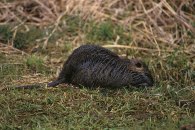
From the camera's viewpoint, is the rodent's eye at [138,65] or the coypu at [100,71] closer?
the coypu at [100,71]

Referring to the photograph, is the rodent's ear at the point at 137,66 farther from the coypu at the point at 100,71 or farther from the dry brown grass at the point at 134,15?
the dry brown grass at the point at 134,15

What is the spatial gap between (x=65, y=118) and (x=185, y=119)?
3.77 ft

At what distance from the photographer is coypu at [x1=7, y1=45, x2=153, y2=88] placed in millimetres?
5637

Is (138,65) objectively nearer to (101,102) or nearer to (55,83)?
(101,102)

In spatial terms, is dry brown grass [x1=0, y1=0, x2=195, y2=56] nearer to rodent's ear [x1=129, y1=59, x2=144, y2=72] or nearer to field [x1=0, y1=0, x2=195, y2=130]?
field [x1=0, y1=0, x2=195, y2=130]

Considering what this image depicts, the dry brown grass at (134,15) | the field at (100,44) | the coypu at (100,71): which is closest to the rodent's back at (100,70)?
the coypu at (100,71)

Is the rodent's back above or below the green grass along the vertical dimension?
above

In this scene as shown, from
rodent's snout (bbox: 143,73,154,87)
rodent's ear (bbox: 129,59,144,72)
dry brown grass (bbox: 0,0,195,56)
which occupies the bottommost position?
rodent's snout (bbox: 143,73,154,87)

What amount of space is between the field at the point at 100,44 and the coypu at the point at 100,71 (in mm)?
103

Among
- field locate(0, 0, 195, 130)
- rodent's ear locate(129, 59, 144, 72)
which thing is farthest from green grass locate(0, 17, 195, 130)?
rodent's ear locate(129, 59, 144, 72)

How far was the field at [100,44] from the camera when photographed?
15.4ft

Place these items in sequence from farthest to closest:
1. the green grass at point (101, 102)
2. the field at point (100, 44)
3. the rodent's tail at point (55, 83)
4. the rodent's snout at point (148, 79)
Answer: the rodent's snout at point (148, 79) < the rodent's tail at point (55, 83) < the field at point (100, 44) < the green grass at point (101, 102)

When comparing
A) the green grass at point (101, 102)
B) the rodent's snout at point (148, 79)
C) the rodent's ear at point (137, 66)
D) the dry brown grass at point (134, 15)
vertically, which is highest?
the dry brown grass at point (134, 15)

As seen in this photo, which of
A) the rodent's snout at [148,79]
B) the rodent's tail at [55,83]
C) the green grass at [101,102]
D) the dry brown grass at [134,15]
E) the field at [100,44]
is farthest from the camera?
the dry brown grass at [134,15]
